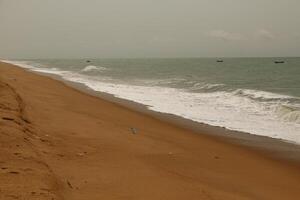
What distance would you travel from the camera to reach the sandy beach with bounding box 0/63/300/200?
5.26 meters

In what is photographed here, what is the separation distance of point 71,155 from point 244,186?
2.96 meters

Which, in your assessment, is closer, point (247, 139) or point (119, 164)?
point (119, 164)

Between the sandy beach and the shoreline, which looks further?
the shoreline

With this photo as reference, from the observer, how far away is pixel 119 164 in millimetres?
6812

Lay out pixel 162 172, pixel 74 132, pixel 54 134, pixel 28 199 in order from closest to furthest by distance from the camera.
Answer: pixel 28 199 → pixel 162 172 → pixel 54 134 → pixel 74 132

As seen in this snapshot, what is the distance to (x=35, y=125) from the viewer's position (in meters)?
8.39

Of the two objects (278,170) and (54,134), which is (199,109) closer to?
(278,170)

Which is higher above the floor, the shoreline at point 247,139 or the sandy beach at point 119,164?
the sandy beach at point 119,164

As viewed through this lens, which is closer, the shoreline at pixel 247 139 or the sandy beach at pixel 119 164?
the sandy beach at pixel 119 164

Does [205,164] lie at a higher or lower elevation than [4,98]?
lower

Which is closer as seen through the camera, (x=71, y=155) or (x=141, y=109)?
(x=71, y=155)

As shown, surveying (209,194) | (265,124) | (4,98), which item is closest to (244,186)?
(209,194)

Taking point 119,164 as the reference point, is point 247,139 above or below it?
below

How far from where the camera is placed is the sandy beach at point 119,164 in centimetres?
526
